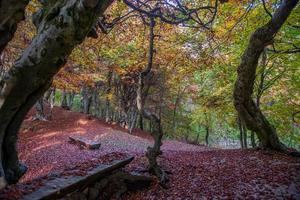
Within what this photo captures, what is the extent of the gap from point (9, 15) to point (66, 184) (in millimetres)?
2500

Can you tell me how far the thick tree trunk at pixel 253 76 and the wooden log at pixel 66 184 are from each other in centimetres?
416

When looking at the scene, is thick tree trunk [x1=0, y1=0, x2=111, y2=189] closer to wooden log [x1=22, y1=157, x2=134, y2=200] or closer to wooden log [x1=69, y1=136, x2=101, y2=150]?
wooden log [x1=22, y1=157, x2=134, y2=200]

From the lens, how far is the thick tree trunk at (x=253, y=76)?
6.77 meters

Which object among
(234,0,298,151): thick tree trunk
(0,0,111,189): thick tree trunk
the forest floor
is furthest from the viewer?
(234,0,298,151): thick tree trunk

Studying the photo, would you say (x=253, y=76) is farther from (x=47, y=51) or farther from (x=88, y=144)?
(x=88, y=144)

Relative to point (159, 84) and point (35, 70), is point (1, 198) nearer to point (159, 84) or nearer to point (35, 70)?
point (35, 70)

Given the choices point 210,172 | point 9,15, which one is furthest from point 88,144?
point 9,15

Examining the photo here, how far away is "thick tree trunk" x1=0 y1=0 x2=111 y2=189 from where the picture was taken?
11.5 feet

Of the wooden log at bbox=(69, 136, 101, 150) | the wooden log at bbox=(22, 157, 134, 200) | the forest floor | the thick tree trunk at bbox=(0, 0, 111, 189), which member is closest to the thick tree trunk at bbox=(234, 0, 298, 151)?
the forest floor

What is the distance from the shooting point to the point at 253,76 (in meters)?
7.48

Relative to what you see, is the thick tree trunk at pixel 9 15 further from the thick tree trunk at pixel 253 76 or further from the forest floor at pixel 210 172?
the thick tree trunk at pixel 253 76

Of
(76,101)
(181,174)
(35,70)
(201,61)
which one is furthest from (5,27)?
(76,101)

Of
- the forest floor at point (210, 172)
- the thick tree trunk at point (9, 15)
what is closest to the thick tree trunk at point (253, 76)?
the forest floor at point (210, 172)

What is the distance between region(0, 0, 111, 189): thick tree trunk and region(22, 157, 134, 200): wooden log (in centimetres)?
54
